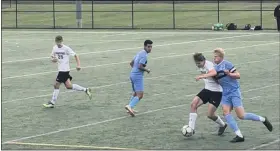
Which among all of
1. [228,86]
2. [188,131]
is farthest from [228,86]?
[188,131]

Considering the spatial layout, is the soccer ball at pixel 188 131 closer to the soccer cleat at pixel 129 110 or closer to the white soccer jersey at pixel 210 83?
the white soccer jersey at pixel 210 83

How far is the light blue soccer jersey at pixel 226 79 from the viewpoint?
13234 millimetres

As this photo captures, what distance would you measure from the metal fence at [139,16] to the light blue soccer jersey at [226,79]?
37.2 meters

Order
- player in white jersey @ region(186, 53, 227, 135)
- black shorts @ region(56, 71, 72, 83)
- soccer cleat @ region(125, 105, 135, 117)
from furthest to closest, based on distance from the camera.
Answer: black shorts @ region(56, 71, 72, 83)
soccer cleat @ region(125, 105, 135, 117)
player in white jersey @ region(186, 53, 227, 135)

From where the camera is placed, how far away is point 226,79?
13258 millimetres

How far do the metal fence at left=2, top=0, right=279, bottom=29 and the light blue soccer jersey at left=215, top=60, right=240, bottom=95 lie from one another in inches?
1464

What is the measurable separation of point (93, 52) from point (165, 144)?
67.2ft

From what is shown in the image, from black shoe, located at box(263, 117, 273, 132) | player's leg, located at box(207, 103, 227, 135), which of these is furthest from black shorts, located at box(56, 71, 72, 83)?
black shoe, located at box(263, 117, 273, 132)

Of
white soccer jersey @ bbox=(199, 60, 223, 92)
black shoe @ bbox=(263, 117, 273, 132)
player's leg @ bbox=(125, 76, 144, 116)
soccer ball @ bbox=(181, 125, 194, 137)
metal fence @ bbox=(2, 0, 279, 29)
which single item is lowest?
soccer ball @ bbox=(181, 125, 194, 137)

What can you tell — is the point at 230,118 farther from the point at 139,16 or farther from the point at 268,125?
the point at 139,16

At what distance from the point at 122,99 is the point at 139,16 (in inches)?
1990

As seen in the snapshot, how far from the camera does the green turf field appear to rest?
13.6 meters

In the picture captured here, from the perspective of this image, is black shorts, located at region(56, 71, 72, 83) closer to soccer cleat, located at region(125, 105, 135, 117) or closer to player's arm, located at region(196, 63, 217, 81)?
soccer cleat, located at region(125, 105, 135, 117)

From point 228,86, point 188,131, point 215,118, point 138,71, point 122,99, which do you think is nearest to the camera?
point 228,86
